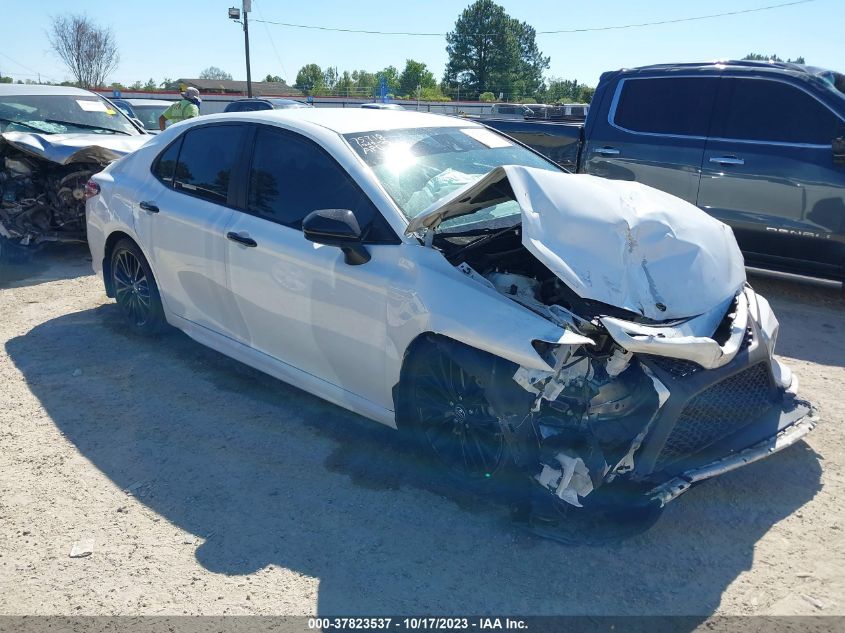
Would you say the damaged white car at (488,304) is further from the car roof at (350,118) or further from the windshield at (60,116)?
the windshield at (60,116)

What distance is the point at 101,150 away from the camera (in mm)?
7410

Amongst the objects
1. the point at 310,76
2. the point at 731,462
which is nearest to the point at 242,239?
the point at 731,462

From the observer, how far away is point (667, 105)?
6.69 m

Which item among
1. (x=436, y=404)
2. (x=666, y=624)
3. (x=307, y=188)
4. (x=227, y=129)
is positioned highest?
(x=227, y=129)

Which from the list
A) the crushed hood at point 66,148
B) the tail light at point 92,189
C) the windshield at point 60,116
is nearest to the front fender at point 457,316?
the tail light at point 92,189

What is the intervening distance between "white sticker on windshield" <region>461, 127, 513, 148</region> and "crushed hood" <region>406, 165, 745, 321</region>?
1063 millimetres

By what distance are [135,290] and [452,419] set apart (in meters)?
3.10

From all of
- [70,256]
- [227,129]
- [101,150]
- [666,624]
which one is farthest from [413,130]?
[70,256]

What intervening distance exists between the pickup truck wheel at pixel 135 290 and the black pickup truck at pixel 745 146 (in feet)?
14.9

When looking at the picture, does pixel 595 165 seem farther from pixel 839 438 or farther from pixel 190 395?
pixel 190 395

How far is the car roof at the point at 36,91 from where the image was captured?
344 inches

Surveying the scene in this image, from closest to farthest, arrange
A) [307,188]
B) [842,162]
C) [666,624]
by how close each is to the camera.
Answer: [666,624] < [307,188] < [842,162]

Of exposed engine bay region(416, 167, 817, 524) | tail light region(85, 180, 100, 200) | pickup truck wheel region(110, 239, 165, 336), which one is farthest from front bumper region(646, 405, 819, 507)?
tail light region(85, 180, 100, 200)

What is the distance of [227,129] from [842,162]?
4944mm
